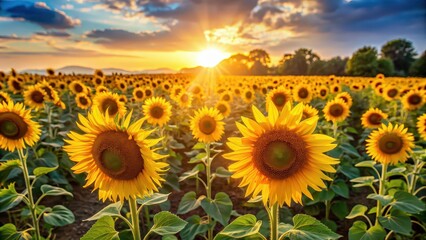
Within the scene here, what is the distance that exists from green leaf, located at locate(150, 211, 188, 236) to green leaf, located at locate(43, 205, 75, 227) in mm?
1428

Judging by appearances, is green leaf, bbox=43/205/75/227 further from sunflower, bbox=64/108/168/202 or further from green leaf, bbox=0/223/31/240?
sunflower, bbox=64/108/168/202

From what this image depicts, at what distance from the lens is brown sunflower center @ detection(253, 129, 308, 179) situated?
212cm

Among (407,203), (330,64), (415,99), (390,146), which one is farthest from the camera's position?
(330,64)

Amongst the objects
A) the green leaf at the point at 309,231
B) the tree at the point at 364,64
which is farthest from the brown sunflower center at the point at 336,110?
the tree at the point at 364,64

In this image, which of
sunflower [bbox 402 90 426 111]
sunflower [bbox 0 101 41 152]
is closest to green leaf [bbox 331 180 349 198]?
sunflower [bbox 0 101 41 152]

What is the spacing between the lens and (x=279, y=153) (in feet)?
6.88

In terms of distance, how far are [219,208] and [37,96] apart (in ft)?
19.9

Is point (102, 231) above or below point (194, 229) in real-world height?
above

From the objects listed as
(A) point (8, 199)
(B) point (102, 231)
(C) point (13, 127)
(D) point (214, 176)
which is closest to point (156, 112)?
(D) point (214, 176)

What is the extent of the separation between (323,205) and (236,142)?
4.26 metres

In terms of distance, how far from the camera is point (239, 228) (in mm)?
2289

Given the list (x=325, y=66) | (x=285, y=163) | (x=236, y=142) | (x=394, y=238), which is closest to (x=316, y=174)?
(x=285, y=163)

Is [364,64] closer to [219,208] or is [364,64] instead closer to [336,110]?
[336,110]

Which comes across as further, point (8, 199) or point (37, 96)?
point (37, 96)
